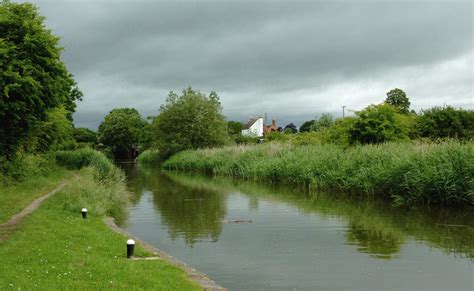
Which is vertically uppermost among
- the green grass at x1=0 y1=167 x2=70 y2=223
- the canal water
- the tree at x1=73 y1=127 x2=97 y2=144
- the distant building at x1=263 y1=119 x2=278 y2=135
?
the distant building at x1=263 y1=119 x2=278 y2=135

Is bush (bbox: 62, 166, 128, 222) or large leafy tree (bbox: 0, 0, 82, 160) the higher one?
large leafy tree (bbox: 0, 0, 82, 160)

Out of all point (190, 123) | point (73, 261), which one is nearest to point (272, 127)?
point (190, 123)

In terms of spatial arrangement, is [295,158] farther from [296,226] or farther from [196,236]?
[196,236]

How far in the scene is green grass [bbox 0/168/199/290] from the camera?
800 centimetres

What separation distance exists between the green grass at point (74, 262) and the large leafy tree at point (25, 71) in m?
3.09

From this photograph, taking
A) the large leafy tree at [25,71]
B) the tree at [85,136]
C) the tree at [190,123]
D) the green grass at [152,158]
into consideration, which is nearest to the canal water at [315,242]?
the large leafy tree at [25,71]

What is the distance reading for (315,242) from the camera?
14.0 metres

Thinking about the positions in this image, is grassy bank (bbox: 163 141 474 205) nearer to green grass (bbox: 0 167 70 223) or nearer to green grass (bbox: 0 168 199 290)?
green grass (bbox: 0 168 199 290)

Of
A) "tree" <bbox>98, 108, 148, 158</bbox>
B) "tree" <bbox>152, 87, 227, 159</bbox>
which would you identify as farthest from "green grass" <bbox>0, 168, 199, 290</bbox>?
"tree" <bbox>98, 108, 148, 158</bbox>

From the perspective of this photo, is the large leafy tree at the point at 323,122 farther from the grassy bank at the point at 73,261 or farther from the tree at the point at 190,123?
the grassy bank at the point at 73,261

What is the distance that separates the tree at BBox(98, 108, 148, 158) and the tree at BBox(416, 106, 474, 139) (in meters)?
72.5

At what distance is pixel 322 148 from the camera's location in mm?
33875

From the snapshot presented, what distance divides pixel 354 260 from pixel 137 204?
14.7 meters

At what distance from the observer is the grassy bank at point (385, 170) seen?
63.2 ft
